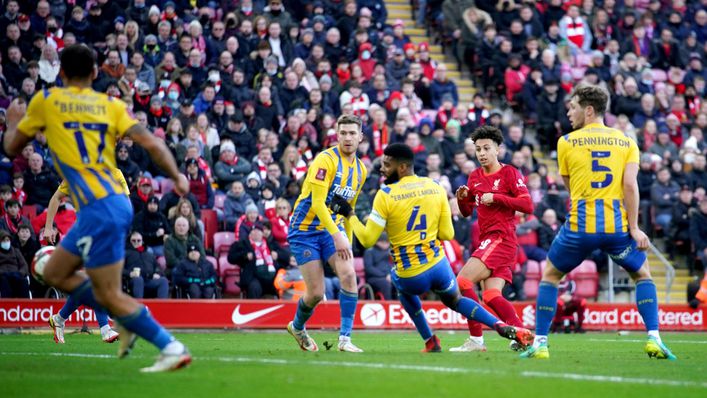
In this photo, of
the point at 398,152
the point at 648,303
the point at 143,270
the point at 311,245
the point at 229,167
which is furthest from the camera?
the point at 229,167

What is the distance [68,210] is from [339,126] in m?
8.64

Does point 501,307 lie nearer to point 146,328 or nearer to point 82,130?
point 146,328

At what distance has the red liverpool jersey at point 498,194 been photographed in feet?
43.7

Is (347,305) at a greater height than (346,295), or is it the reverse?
(346,295)

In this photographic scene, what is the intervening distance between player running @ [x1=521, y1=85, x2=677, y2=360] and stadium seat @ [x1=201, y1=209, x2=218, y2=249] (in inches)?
463

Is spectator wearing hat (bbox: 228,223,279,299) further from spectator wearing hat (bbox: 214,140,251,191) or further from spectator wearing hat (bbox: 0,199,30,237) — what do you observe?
spectator wearing hat (bbox: 0,199,30,237)

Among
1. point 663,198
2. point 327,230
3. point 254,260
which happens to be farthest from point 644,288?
point 663,198

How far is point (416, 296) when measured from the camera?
480 inches

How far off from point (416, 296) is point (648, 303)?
2.39 m

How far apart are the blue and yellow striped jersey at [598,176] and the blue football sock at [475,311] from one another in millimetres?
1298

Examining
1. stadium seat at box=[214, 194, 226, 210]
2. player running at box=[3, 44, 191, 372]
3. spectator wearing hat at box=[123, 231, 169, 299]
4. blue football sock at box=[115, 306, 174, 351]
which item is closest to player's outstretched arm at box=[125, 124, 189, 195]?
player running at box=[3, 44, 191, 372]

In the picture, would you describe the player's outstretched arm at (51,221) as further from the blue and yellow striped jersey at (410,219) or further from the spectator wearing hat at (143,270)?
the spectator wearing hat at (143,270)

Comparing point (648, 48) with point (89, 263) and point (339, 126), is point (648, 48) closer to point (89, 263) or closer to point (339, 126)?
point (339, 126)

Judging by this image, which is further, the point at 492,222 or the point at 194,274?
the point at 194,274
